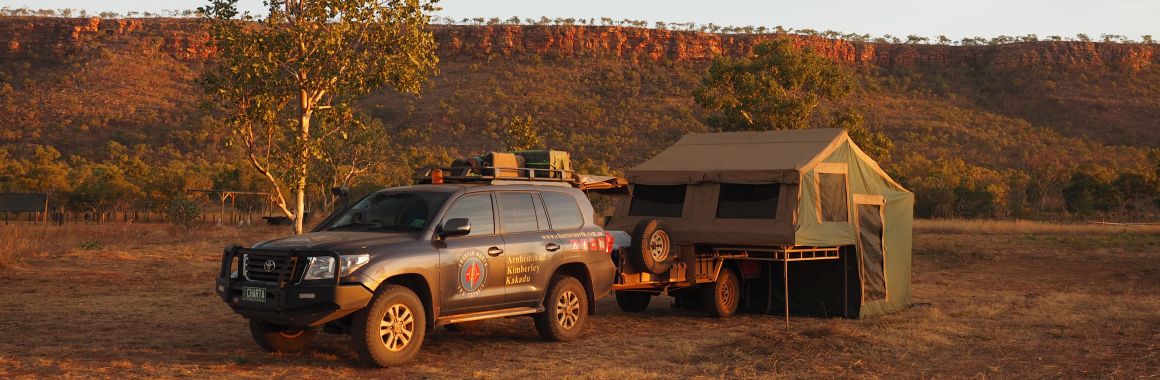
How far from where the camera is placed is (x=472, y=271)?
405 inches

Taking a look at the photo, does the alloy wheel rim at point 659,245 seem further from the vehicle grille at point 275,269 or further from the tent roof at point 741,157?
the vehicle grille at point 275,269

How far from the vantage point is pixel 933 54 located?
9250 centimetres

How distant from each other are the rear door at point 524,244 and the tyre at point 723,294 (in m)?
3.97

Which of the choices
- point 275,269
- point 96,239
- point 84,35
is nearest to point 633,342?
point 275,269

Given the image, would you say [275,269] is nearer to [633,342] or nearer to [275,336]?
[275,336]

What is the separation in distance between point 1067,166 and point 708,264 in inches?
2372

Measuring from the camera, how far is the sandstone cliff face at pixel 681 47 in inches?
3435

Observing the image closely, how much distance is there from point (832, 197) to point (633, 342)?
14.0 ft

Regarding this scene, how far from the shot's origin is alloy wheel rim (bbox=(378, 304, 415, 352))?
9586mm

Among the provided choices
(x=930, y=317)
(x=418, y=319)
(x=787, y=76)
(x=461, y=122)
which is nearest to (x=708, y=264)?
(x=930, y=317)

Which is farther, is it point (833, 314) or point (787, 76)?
point (787, 76)

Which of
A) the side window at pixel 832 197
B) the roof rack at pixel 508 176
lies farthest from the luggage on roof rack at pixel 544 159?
the side window at pixel 832 197

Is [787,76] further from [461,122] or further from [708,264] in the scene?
[461,122]

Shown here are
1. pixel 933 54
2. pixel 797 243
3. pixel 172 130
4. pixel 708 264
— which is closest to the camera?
pixel 797 243
